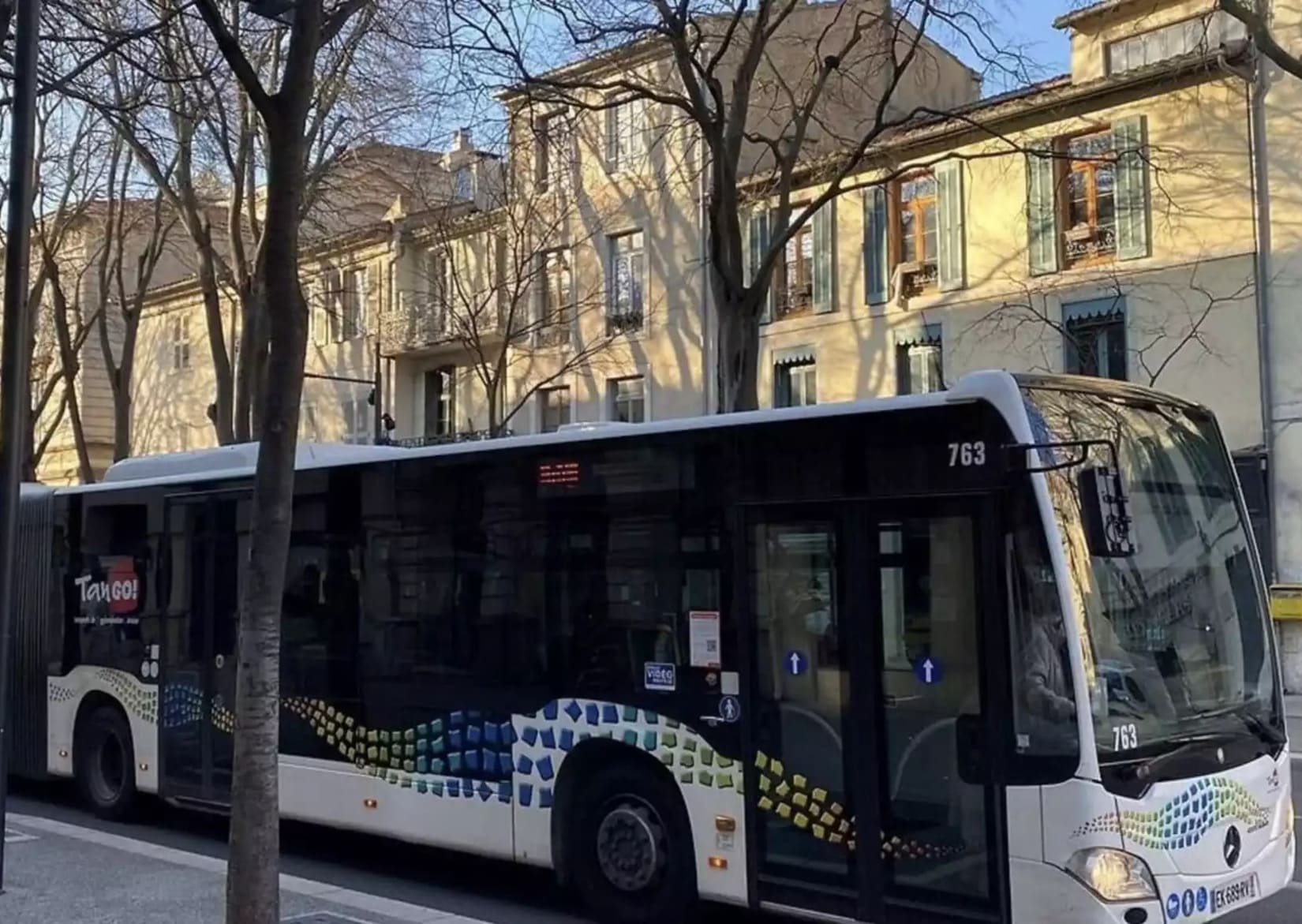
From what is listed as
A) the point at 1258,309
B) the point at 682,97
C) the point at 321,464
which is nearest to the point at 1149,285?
the point at 1258,309

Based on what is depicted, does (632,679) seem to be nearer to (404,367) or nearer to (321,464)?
(321,464)

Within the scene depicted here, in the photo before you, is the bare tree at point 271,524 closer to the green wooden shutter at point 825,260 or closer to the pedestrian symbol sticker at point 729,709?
the pedestrian symbol sticker at point 729,709

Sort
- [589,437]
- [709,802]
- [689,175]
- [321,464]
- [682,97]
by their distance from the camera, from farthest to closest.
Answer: [689,175] → [682,97] → [321,464] → [589,437] → [709,802]

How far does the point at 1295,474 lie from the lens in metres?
21.2

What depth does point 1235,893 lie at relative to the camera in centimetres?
653

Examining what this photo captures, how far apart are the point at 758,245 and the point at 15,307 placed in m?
20.3


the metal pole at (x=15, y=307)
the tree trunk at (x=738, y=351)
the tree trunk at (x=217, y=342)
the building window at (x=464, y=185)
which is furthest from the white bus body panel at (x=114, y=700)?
the building window at (x=464, y=185)

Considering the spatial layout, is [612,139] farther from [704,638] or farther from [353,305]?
[704,638]

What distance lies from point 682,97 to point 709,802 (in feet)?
40.7

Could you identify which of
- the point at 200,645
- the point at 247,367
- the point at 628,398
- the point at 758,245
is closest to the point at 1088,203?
the point at 758,245

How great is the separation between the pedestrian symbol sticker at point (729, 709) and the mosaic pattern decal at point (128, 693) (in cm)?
577

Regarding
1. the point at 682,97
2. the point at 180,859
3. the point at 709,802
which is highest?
the point at 682,97

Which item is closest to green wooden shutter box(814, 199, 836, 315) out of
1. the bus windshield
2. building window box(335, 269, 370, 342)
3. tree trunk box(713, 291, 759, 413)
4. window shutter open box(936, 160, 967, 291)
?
window shutter open box(936, 160, 967, 291)

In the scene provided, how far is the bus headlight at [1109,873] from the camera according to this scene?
6.13 meters
